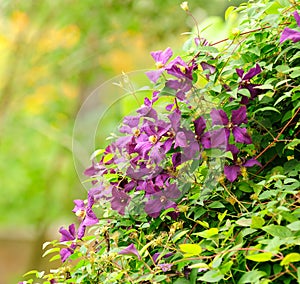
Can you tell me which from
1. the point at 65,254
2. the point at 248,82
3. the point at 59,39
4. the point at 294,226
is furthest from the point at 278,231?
the point at 59,39

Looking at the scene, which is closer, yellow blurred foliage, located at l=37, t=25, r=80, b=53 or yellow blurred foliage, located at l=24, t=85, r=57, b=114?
yellow blurred foliage, located at l=37, t=25, r=80, b=53

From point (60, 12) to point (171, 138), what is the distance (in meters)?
3.75

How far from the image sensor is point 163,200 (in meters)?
0.93

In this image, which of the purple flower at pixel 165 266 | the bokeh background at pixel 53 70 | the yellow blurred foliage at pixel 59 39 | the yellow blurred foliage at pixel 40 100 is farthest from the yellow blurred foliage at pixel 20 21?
the purple flower at pixel 165 266

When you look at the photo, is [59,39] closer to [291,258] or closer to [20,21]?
[20,21]

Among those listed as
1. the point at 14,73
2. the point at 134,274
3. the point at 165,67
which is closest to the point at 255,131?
the point at 165,67

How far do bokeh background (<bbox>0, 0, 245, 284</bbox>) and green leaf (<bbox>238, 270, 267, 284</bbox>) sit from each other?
118 inches

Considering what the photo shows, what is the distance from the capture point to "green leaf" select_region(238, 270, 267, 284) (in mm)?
744

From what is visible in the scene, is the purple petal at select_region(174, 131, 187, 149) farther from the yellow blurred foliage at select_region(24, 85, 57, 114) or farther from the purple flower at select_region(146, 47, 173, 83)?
the yellow blurred foliage at select_region(24, 85, 57, 114)

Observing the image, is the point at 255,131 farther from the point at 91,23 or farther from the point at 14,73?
the point at 14,73

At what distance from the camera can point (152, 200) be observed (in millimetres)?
937

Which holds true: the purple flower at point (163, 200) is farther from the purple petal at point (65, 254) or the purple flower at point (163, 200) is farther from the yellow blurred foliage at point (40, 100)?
the yellow blurred foliage at point (40, 100)

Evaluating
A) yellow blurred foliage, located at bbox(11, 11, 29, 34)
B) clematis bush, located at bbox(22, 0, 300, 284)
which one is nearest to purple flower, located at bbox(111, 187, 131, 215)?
clematis bush, located at bbox(22, 0, 300, 284)

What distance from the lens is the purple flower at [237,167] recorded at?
90 cm
